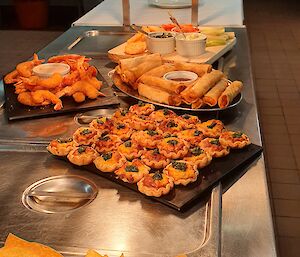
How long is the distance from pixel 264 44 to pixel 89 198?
464 cm

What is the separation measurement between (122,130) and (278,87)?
116 inches

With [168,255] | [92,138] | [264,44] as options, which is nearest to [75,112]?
[92,138]

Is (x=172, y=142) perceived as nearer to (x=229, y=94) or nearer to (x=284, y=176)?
(x=229, y=94)

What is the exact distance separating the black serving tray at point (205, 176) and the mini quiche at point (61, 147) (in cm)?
2

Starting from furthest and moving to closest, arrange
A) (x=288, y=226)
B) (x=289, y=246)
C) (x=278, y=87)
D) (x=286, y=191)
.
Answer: (x=278, y=87)
(x=286, y=191)
(x=288, y=226)
(x=289, y=246)

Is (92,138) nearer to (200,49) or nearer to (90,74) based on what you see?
(90,74)

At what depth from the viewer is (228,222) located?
0.90 metres

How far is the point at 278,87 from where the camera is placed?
153 inches

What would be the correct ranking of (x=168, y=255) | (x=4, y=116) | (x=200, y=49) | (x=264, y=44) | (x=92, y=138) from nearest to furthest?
1. (x=168, y=255)
2. (x=92, y=138)
3. (x=4, y=116)
4. (x=200, y=49)
5. (x=264, y=44)

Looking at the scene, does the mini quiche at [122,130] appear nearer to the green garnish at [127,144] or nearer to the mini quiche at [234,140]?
the green garnish at [127,144]

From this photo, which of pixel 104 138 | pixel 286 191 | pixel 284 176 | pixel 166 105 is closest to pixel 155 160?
pixel 104 138

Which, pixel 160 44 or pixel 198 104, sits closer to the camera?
pixel 198 104

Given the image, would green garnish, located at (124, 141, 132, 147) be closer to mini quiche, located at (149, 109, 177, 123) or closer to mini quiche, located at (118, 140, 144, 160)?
mini quiche, located at (118, 140, 144, 160)

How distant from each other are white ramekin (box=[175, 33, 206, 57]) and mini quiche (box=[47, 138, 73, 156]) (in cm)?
78
